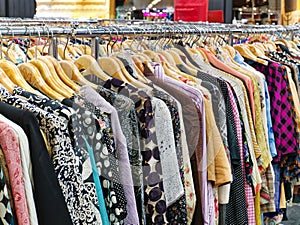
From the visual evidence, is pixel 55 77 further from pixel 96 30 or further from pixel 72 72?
pixel 96 30

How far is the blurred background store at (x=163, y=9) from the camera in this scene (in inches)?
202

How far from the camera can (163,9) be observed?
11273 mm

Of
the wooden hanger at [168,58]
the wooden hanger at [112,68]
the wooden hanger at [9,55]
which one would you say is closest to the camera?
the wooden hanger at [112,68]

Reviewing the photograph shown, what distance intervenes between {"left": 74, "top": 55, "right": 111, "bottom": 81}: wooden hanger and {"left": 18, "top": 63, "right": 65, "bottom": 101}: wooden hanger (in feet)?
0.79

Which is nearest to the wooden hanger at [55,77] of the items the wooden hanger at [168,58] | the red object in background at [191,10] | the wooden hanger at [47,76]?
the wooden hanger at [47,76]

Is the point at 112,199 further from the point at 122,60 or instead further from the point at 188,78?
the point at 188,78

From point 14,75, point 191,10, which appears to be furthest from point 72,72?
point 191,10

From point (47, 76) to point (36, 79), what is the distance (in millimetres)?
39

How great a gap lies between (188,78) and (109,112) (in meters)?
0.58

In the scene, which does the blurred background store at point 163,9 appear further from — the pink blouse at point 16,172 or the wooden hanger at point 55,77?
the pink blouse at point 16,172

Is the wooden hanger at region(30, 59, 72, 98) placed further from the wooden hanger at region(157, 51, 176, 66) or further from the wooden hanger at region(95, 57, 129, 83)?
the wooden hanger at region(157, 51, 176, 66)

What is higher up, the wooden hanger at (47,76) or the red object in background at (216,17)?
the red object in background at (216,17)

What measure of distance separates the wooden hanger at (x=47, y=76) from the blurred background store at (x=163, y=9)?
369 centimetres

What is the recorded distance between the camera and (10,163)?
1.01m
